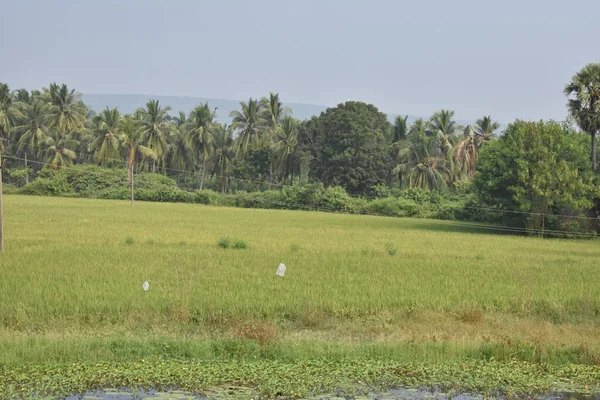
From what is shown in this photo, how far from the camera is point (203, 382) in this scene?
820 cm

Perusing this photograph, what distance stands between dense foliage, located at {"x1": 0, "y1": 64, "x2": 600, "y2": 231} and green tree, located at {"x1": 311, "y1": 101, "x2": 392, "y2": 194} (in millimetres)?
83

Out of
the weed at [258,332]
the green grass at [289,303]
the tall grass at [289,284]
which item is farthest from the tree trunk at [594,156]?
the weed at [258,332]

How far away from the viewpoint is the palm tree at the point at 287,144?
188 feet

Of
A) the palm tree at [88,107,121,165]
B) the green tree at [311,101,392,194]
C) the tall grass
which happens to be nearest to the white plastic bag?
the tall grass

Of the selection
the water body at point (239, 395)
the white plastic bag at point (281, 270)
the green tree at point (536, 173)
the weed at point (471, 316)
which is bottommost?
the water body at point (239, 395)

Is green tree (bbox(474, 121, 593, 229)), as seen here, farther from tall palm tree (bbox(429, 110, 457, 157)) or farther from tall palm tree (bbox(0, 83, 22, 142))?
tall palm tree (bbox(0, 83, 22, 142))

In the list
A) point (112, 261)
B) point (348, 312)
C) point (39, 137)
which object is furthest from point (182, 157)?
point (348, 312)

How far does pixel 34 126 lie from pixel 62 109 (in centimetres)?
326

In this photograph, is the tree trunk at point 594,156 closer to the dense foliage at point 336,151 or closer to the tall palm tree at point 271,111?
the dense foliage at point 336,151

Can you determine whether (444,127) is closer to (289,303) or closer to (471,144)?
(471,144)

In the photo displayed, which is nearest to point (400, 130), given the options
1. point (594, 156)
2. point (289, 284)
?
point (594, 156)

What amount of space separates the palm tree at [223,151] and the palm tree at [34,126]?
15228 mm

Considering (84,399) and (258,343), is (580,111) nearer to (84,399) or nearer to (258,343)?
(258,343)

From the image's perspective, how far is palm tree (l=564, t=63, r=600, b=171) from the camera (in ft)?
107
